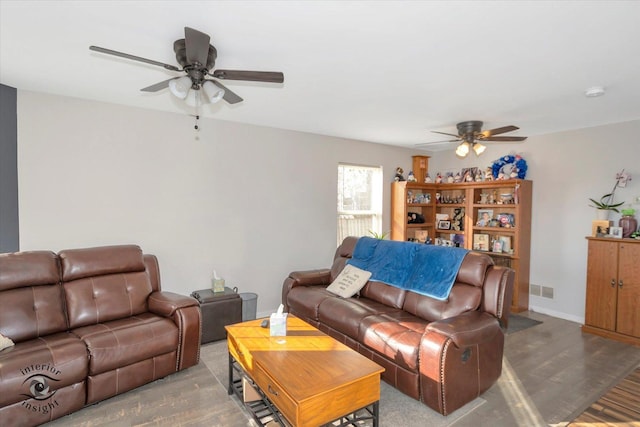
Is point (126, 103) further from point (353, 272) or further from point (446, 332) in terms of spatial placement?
point (446, 332)

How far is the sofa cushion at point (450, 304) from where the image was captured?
270cm

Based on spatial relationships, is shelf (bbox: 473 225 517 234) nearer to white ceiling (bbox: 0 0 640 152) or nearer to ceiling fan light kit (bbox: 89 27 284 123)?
white ceiling (bbox: 0 0 640 152)

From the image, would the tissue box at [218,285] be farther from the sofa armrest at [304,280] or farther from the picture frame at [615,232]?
the picture frame at [615,232]

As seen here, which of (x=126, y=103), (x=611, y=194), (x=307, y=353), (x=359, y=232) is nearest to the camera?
(x=307, y=353)

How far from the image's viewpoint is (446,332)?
2.20 metres

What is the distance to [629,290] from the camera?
3.58m

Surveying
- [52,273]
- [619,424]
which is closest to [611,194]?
[619,424]

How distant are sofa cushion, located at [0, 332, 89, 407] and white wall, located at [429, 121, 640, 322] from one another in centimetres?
533

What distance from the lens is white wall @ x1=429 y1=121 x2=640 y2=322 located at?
3918 mm

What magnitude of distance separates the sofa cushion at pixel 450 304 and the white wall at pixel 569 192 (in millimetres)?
2535

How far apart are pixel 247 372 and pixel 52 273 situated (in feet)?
6.14

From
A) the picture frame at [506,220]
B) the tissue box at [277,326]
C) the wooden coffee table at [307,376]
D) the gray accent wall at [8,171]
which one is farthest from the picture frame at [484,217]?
the gray accent wall at [8,171]

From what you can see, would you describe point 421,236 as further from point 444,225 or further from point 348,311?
point 348,311

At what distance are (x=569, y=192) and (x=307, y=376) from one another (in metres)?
4.38
